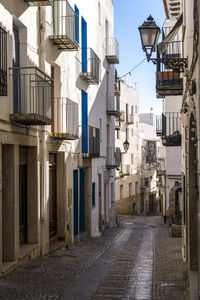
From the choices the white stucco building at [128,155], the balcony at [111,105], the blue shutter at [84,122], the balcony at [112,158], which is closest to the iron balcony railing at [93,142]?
the blue shutter at [84,122]

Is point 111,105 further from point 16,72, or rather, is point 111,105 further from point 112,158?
point 16,72

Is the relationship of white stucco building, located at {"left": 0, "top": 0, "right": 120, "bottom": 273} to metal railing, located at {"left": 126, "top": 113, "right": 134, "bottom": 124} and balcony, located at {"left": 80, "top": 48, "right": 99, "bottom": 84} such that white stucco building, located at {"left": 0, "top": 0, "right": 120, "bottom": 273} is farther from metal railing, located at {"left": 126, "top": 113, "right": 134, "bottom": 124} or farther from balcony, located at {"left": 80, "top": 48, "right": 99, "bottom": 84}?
Answer: metal railing, located at {"left": 126, "top": 113, "right": 134, "bottom": 124}

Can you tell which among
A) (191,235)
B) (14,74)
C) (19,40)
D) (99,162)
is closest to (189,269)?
(191,235)

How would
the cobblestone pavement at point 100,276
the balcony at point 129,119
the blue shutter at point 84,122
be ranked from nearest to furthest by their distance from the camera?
the cobblestone pavement at point 100,276 → the blue shutter at point 84,122 → the balcony at point 129,119

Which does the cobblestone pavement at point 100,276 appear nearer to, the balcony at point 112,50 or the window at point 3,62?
the window at point 3,62

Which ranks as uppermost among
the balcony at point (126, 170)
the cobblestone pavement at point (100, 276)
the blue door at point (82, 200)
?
the balcony at point (126, 170)

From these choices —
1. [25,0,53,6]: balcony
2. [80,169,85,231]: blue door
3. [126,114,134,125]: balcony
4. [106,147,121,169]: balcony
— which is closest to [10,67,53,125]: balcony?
[25,0,53,6]: balcony

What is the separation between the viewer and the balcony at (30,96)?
33.7ft

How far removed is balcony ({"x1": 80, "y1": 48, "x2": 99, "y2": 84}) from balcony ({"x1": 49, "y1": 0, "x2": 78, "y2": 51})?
10.7ft

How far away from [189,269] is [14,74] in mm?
5521

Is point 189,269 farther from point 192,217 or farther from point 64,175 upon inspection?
point 64,175

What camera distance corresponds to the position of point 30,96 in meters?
10.8

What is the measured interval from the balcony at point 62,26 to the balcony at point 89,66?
10.7 feet

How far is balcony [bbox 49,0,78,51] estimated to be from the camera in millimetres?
13442
